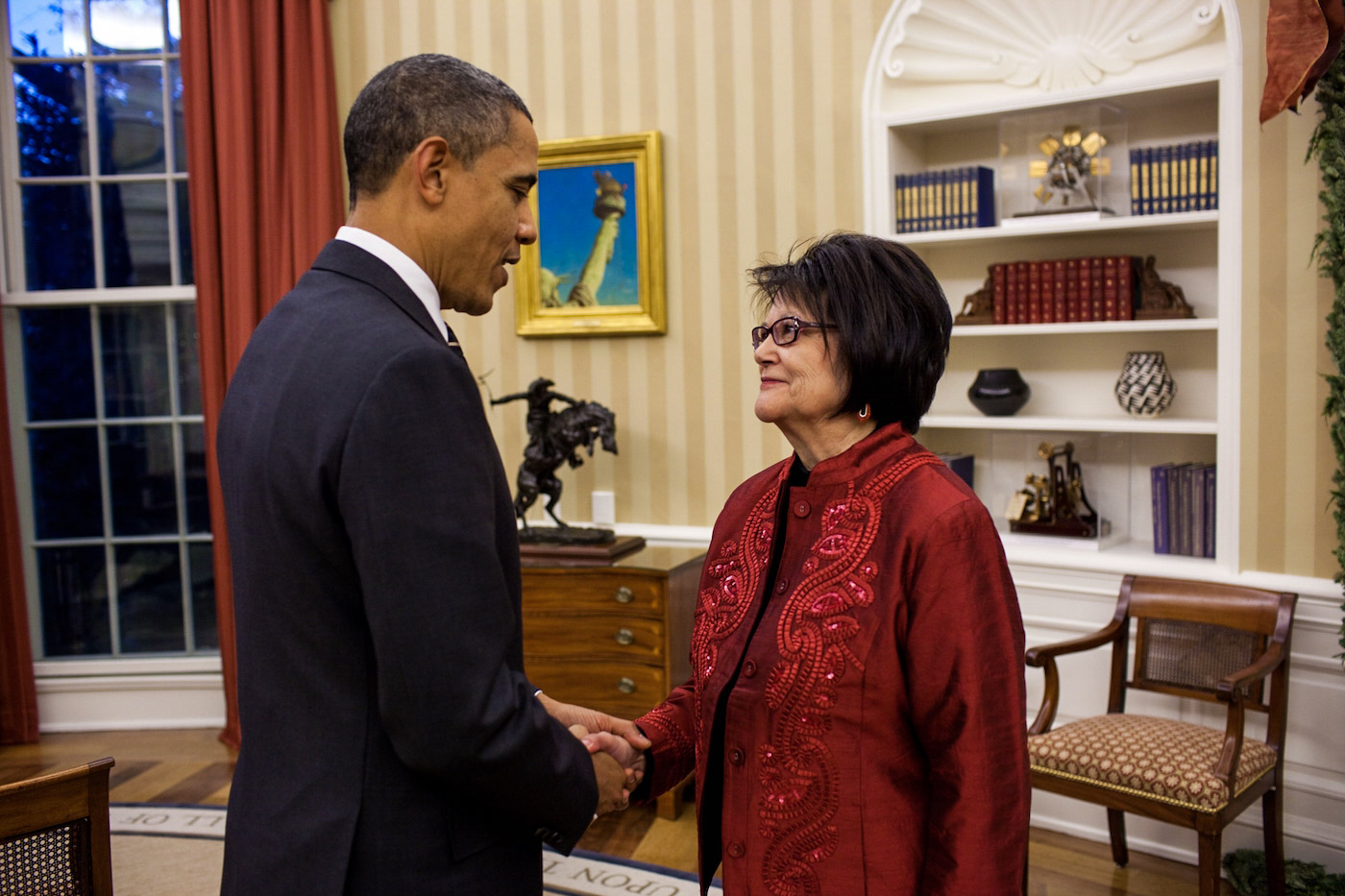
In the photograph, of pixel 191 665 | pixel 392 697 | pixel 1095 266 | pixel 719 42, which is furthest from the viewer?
pixel 191 665

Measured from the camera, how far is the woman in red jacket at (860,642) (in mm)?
1494

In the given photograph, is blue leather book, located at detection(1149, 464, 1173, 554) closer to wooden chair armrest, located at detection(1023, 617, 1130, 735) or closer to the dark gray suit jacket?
wooden chair armrest, located at detection(1023, 617, 1130, 735)

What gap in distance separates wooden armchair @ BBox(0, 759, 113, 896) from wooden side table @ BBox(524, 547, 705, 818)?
2239 millimetres

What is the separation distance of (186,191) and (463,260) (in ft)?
13.4

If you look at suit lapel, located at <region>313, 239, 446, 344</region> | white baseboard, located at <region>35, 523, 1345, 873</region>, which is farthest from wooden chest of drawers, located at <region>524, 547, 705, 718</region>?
suit lapel, located at <region>313, 239, 446, 344</region>

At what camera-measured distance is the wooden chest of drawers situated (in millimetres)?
3848

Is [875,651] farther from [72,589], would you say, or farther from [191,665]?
[72,589]

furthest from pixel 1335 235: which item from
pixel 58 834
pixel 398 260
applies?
pixel 58 834

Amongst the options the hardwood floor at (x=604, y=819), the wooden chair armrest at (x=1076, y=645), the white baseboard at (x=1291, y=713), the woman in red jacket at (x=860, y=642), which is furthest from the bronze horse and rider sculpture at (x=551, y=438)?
the woman in red jacket at (x=860, y=642)

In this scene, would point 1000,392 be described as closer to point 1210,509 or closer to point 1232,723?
point 1210,509

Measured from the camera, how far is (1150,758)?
2975mm

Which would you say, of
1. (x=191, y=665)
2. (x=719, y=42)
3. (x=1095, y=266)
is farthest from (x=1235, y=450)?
(x=191, y=665)

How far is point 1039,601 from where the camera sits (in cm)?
372

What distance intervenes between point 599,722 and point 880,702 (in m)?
0.57
